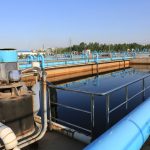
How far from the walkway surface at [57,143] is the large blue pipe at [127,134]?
0.97m

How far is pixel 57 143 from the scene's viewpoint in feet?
12.0

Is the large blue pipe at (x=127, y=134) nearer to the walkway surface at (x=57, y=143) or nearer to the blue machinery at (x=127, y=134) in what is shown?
the blue machinery at (x=127, y=134)

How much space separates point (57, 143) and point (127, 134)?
1418 millimetres

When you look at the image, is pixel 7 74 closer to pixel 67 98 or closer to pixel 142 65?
pixel 67 98

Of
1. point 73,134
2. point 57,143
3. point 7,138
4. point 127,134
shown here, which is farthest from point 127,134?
point 7,138

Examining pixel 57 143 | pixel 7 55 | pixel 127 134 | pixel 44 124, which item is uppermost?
pixel 7 55

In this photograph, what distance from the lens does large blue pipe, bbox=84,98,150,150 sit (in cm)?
240

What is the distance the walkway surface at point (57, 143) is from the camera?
3.51m

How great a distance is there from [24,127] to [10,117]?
36 cm

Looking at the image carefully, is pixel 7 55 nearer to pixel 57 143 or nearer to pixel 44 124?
pixel 44 124

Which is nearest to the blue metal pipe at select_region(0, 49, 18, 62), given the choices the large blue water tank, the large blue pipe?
the large blue water tank

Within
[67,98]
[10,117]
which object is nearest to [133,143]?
[10,117]

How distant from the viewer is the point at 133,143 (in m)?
2.77

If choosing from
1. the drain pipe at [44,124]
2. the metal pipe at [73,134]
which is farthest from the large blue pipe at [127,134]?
the drain pipe at [44,124]
